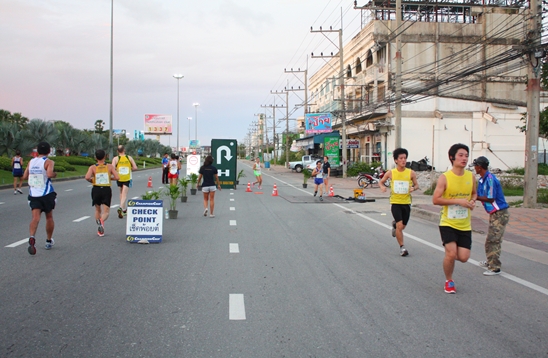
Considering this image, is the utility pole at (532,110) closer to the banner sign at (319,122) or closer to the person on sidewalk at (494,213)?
the person on sidewalk at (494,213)

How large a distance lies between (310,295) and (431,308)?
4.69 feet

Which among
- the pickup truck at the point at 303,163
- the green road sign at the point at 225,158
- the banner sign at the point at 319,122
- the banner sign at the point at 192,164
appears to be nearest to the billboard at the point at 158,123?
the pickup truck at the point at 303,163

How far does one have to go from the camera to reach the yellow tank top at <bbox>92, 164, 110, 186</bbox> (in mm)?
10930

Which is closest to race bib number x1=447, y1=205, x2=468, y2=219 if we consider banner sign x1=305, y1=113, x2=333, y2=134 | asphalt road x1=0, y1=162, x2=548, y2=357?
asphalt road x1=0, y1=162, x2=548, y2=357

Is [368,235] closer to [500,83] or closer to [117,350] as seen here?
[117,350]

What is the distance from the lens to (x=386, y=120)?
147 ft

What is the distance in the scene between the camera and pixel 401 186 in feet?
30.2

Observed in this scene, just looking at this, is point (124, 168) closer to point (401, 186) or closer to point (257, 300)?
point (401, 186)

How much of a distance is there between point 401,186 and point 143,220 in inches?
193

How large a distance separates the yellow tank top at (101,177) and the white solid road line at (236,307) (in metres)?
5.65

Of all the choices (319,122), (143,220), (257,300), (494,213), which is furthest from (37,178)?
(319,122)

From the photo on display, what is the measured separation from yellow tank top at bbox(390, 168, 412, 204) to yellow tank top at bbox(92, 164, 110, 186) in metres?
5.88

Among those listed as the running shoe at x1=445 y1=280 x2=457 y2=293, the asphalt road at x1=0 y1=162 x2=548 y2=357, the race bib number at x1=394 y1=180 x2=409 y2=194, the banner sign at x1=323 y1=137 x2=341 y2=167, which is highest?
the banner sign at x1=323 y1=137 x2=341 y2=167

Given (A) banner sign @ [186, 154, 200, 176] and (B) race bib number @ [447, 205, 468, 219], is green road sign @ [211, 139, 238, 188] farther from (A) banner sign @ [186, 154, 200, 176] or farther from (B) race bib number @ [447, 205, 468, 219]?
(B) race bib number @ [447, 205, 468, 219]
